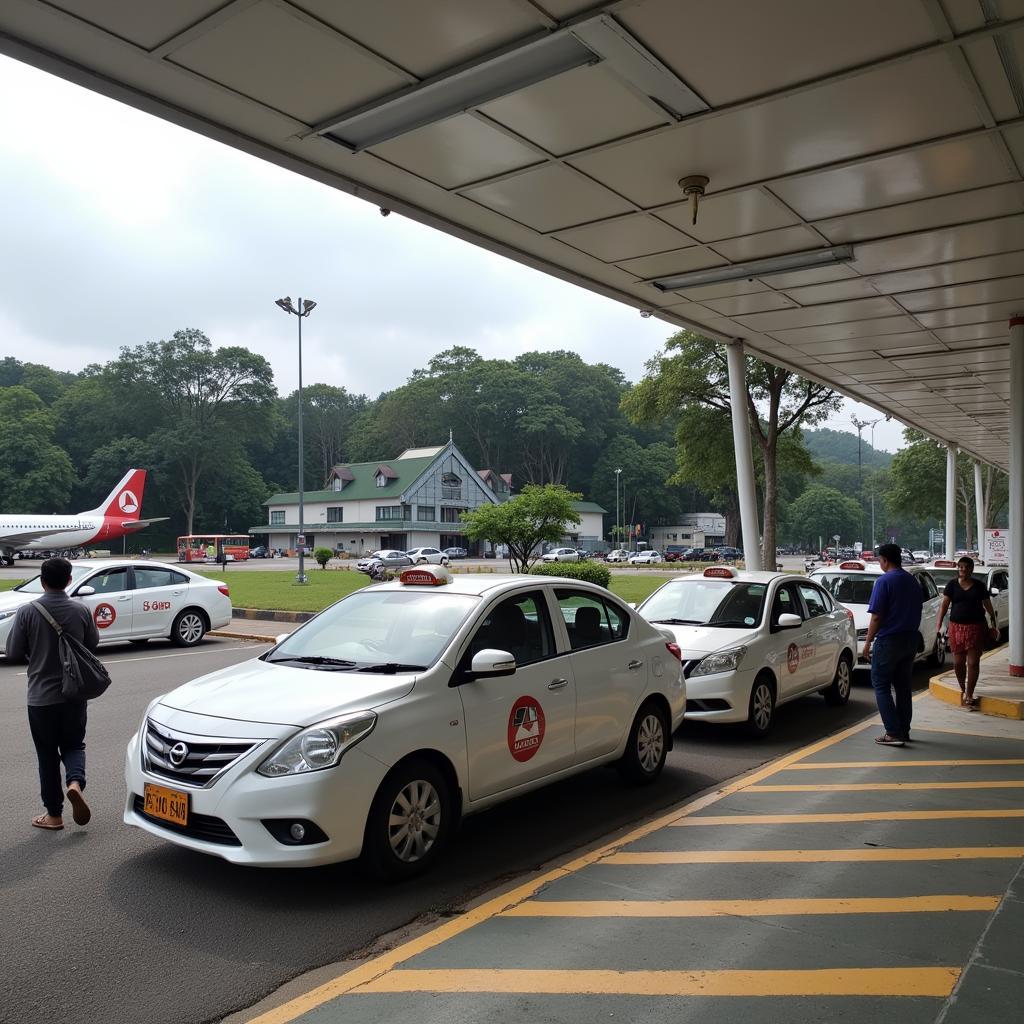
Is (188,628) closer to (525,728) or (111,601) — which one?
(111,601)

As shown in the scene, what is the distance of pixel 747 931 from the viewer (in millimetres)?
4320

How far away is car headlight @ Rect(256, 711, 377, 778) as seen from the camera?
4594mm

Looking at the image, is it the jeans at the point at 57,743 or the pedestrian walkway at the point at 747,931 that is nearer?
the pedestrian walkway at the point at 747,931

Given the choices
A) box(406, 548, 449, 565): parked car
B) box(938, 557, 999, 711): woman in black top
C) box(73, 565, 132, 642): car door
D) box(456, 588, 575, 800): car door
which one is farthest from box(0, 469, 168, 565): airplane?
box(456, 588, 575, 800): car door

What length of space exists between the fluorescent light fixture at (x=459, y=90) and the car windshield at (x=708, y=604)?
572 centimetres

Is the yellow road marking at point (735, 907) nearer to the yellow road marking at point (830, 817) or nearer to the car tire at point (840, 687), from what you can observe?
the yellow road marking at point (830, 817)

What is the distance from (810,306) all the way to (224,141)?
24.4 ft

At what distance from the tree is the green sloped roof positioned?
60.2 metres

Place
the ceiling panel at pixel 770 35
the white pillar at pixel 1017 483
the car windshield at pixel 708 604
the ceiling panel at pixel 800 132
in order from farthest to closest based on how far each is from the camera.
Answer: the white pillar at pixel 1017 483 < the car windshield at pixel 708 604 < the ceiling panel at pixel 800 132 < the ceiling panel at pixel 770 35

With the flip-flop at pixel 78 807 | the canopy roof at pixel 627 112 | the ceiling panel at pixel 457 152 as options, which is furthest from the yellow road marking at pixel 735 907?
the ceiling panel at pixel 457 152

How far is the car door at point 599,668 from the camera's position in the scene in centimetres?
629

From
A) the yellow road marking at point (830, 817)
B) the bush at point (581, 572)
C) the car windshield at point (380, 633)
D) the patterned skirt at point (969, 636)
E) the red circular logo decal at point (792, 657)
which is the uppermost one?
the car windshield at point (380, 633)

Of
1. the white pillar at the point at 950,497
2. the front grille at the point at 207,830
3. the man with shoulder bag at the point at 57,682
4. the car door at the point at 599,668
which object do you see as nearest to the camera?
the front grille at the point at 207,830

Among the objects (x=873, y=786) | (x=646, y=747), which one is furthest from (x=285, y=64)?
(x=873, y=786)
